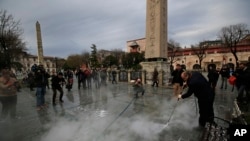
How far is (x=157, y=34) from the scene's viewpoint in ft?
43.7

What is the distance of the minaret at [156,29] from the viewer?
13242 millimetres

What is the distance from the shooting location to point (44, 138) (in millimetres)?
4203

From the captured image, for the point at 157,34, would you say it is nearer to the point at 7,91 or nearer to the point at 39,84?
the point at 39,84

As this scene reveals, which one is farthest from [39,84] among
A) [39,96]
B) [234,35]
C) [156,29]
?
[234,35]

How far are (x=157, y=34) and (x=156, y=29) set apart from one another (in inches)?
16.1

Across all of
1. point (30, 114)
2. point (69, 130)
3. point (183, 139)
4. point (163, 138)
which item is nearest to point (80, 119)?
point (69, 130)

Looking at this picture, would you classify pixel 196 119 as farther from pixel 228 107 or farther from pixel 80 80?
pixel 80 80

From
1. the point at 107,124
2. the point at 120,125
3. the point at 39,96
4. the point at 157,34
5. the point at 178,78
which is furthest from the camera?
the point at 157,34

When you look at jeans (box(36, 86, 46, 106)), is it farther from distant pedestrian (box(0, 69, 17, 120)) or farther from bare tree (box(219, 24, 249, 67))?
bare tree (box(219, 24, 249, 67))

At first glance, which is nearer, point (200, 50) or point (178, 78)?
point (178, 78)

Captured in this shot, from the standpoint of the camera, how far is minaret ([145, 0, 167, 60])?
13.2 metres

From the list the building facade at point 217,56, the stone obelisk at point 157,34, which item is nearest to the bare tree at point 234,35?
the building facade at point 217,56

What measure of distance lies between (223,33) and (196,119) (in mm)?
46368

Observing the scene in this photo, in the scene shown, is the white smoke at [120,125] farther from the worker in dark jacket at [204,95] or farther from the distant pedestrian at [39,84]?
the distant pedestrian at [39,84]
